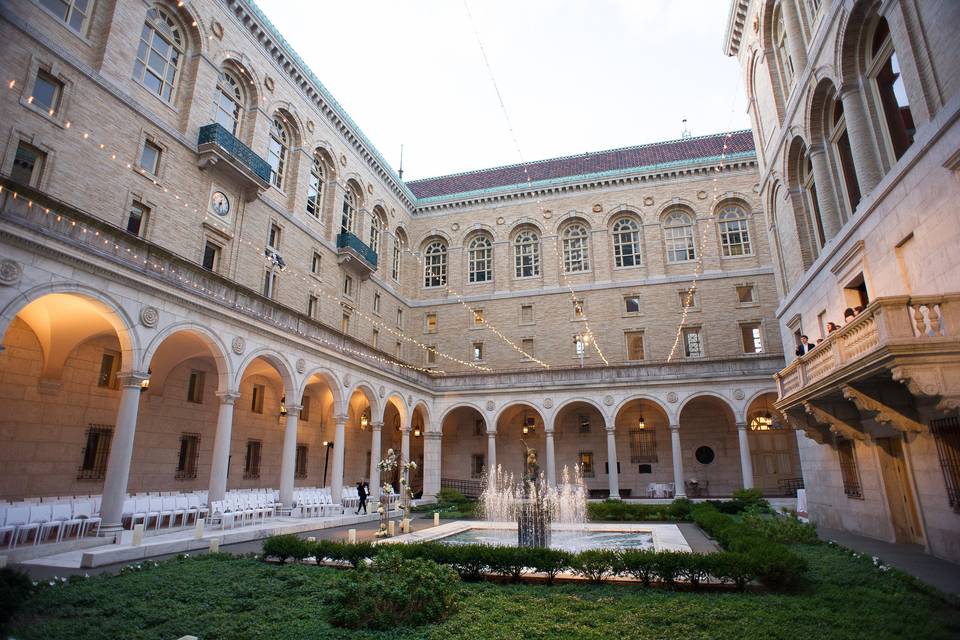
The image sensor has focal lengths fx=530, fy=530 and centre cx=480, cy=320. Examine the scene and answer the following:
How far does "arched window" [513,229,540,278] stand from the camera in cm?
3744

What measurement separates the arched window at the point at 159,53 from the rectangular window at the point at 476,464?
83.5 ft

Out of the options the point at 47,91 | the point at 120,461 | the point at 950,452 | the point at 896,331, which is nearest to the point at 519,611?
the point at 896,331

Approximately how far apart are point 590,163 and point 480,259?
11.7 metres

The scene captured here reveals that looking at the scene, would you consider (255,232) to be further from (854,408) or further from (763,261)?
(763,261)

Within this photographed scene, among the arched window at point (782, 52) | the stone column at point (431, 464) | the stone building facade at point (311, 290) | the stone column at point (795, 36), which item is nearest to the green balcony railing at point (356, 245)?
the stone building facade at point (311, 290)

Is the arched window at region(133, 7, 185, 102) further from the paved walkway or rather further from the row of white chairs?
the paved walkway

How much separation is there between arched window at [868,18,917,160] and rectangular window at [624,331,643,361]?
22810 millimetres

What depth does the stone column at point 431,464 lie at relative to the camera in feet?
98.6

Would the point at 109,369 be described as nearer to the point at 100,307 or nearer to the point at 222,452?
the point at 222,452

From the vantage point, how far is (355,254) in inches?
1153

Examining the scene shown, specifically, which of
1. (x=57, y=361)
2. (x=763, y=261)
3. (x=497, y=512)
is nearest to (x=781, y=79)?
(x=763, y=261)

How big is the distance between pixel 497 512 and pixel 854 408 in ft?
51.1

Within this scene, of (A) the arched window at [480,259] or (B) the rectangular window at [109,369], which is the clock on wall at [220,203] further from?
(A) the arched window at [480,259]

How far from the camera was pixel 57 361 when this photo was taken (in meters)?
15.5
